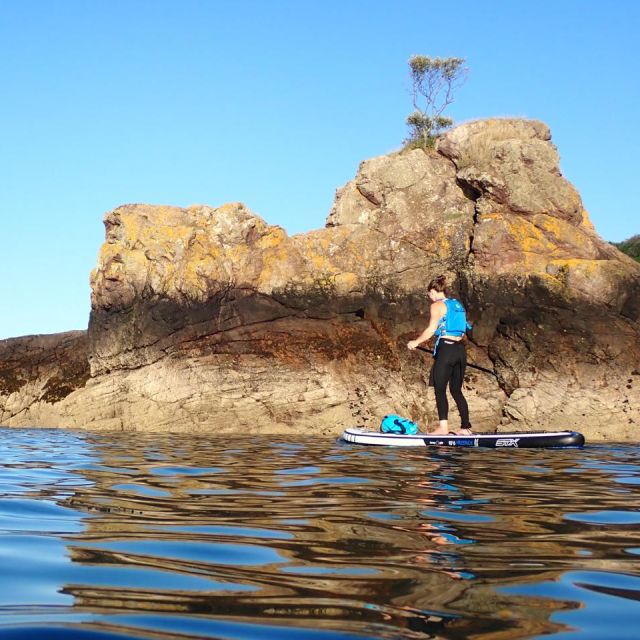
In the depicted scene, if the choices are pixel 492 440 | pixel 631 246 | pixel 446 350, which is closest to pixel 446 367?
pixel 446 350

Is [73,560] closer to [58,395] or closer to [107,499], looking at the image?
[107,499]

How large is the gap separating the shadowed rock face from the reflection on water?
9873mm

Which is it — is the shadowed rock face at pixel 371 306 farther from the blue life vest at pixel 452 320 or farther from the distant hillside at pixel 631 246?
the distant hillside at pixel 631 246

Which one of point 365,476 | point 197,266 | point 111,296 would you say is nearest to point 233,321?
point 197,266

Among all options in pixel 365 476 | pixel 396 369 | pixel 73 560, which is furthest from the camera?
pixel 396 369

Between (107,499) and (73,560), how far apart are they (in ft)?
6.66

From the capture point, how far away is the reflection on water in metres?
2.26

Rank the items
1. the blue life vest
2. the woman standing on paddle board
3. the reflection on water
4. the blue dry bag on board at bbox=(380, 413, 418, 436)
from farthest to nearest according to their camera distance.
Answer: the blue dry bag on board at bbox=(380, 413, 418, 436) < the blue life vest < the woman standing on paddle board < the reflection on water

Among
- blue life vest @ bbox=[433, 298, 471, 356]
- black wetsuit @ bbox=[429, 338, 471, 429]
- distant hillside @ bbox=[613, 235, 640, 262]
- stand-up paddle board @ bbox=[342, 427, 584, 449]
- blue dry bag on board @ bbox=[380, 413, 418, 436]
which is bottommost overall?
stand-up paddle board @ bbox=[342, 427, 584, 449]

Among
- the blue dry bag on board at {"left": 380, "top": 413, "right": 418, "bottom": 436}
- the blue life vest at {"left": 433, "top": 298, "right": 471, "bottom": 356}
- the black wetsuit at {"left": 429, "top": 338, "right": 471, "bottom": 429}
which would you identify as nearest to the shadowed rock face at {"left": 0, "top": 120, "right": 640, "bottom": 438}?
the blue dry bag on board at {"left": 380, "top": 413, "right": 418, "bottom": 436}

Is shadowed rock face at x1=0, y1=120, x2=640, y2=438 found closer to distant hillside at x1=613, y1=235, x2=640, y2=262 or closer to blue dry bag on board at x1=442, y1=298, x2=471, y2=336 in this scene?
blue dry bag on board at x1=442, y1=298, x2=471, y2=336

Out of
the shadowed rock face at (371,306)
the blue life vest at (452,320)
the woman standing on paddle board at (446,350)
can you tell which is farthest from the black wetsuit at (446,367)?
the shadowed rock face at (371,306)

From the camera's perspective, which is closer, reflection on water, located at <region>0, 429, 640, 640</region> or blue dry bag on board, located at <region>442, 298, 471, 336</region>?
reflection on water, located at <region>0, 429, 640, 640</region>

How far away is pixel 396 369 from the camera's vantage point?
676 inches
